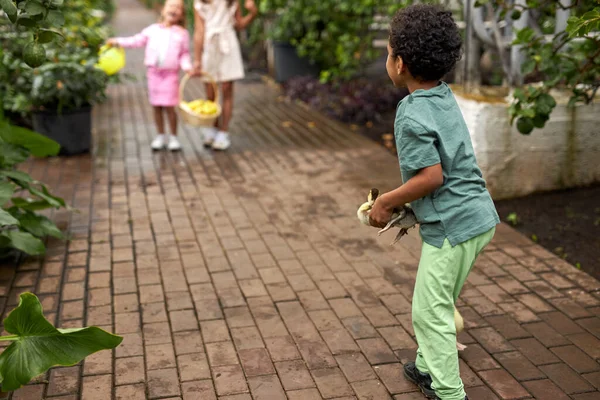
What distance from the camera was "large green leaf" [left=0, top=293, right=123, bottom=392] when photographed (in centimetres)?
278

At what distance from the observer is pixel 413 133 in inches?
107

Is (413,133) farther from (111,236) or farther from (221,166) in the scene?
(221,166)

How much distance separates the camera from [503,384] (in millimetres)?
3266

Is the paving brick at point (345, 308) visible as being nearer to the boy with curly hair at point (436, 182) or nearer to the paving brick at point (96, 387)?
the boy with curly hair at point (436, 182)

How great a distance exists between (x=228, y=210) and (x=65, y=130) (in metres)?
2.31

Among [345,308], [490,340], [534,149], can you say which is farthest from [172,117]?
[490,340]

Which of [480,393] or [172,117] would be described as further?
[172,117]

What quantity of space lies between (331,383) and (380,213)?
858 millimetres

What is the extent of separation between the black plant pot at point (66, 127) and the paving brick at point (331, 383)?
4.52 metres

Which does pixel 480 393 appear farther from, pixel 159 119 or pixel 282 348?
pixel 159 119

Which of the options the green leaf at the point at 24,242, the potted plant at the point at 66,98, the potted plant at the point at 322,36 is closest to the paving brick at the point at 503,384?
the green leaf at the point at 24,242

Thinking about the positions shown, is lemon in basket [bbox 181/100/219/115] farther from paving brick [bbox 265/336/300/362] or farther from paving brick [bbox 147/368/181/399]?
paving brick [bbox 147/368/181/399]

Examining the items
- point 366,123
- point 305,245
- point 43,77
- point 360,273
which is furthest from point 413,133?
point 366,123

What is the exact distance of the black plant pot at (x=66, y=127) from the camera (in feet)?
22.7
